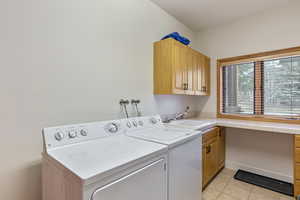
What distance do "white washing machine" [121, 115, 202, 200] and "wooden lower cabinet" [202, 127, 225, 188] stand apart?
0.46 metres

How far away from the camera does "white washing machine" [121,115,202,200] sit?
3.93 ft

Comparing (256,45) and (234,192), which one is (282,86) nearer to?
(256,45)

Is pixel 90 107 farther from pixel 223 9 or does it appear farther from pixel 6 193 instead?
pixel 223 9

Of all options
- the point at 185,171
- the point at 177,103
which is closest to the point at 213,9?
the point at 177,103

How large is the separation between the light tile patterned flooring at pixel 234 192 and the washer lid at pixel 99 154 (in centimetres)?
145

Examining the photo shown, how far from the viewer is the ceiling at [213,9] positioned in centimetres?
218

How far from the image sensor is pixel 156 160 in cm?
104

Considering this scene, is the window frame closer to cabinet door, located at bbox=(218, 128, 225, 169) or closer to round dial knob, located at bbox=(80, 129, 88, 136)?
cabinet door, located at bbox=(218, 128, 225, 169)

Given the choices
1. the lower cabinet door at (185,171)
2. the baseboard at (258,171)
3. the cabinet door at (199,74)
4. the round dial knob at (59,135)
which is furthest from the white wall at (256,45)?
the round dial knob at (59,135)

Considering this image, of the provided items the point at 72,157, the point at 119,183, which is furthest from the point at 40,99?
the point at 119,183

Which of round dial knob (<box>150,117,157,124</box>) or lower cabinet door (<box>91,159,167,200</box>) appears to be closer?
lower cabinet door (<box>91,159,167,200</box>)

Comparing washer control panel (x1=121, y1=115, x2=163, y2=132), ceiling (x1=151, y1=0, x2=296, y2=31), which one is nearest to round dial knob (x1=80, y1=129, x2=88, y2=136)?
washer control panel (x1=121, y1=115, x2=163, y2=132)

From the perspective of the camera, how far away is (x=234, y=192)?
2023 mm

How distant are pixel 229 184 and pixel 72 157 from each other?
2277 millimetres
